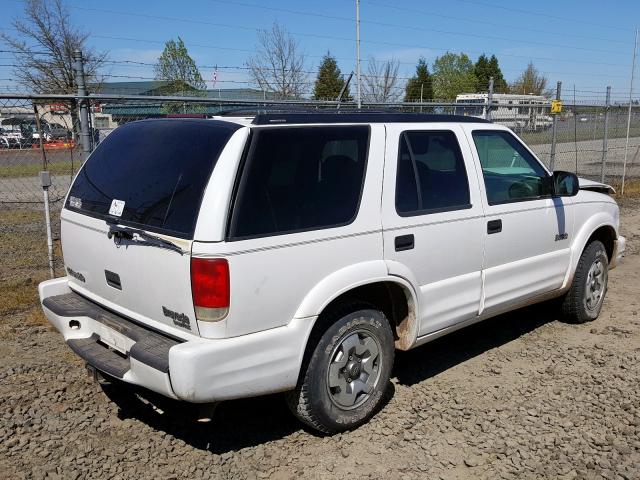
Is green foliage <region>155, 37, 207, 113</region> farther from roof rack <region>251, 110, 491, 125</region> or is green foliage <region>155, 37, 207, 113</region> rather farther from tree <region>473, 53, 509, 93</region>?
tree <region>473, 53, 509, 93</region>

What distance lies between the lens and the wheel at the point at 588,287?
17.5 ft

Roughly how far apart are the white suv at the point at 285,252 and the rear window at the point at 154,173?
0.01 meters

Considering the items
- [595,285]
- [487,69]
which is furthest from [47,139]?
[487,69]

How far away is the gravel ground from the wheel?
1.75 feet

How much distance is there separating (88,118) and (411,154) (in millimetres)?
3925

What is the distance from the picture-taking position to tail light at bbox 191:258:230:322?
288 cm

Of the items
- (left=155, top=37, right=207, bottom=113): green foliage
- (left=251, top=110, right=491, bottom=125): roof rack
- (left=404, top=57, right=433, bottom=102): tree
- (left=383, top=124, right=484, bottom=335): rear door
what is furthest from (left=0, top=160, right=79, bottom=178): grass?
(left=404, top=57, right=433, bottom=102): tree

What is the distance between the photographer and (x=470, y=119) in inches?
177

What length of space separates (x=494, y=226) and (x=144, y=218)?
2430mm

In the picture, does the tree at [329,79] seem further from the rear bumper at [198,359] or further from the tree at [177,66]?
the rear bumper at [198,359]

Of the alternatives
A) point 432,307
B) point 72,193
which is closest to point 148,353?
point 72,193

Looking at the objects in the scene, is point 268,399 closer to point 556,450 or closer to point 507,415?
point 507,415

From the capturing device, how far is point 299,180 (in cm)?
332

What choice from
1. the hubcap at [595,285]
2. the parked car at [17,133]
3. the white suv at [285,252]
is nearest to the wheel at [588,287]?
the hubcap at [595,285]
